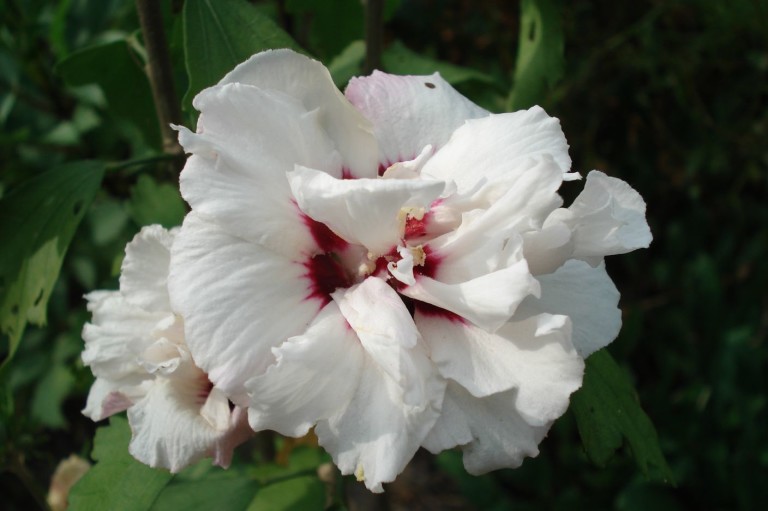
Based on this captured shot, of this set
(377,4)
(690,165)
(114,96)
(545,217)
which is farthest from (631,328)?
(545,217)

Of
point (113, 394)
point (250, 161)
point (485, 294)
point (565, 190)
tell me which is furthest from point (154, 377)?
point (565, 190)

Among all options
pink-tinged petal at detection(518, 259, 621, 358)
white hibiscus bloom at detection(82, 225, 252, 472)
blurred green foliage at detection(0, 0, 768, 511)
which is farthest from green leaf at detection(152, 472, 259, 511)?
pink-tinged petal at detection(518, 259, 621, 358)

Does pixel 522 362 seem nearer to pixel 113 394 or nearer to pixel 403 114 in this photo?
pixel 403 114

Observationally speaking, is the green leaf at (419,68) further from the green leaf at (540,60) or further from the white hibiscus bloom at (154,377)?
the white hibiscus bloom at (154,377)

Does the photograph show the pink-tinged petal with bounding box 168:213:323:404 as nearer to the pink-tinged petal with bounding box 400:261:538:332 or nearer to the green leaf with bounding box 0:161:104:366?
the pink-tinged petal with bounding box 400:261:538:332

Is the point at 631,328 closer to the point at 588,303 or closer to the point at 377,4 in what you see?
the point at 377,4

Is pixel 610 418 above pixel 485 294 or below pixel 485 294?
below

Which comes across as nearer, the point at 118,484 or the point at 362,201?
the point at 362,201
